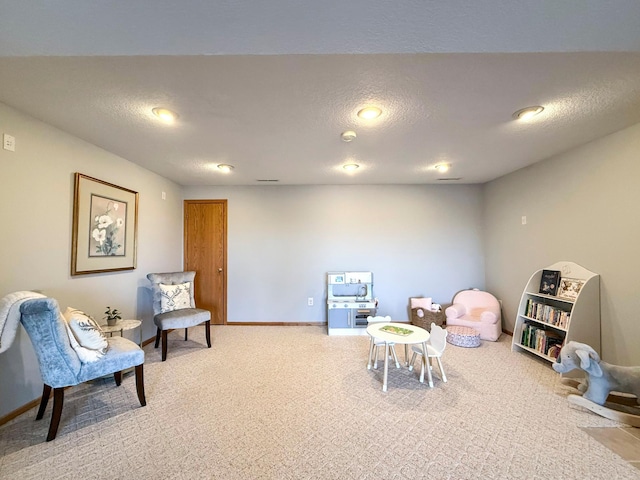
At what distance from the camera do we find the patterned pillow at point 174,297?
10.6 ft

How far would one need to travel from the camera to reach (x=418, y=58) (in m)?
1.43

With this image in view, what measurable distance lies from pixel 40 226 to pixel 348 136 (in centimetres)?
274

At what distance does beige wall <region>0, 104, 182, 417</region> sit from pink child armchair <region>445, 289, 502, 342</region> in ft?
14.4

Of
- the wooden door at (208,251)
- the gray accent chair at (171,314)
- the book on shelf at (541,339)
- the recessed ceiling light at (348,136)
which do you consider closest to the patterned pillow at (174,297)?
the gray accent chair at (171,314)

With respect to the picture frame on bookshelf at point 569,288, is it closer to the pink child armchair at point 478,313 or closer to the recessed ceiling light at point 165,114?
the pink child armchair at point 478,313

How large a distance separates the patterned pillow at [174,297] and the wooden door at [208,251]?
2.79 ft

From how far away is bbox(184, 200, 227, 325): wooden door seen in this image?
4.34 m

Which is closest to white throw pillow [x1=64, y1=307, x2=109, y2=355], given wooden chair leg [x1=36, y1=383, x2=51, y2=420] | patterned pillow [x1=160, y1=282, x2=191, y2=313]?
wooden chair leg [x1=36, y1=383, x2=51, y2=420]

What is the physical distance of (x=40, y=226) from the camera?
219 centimetres

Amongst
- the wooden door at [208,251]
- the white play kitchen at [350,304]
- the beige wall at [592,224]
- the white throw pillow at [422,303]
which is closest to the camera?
the beige wall at [592,224]

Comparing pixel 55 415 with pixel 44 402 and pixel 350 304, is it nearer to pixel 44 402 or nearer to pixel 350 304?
pixel 44 402

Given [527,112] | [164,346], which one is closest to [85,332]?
[164,346]

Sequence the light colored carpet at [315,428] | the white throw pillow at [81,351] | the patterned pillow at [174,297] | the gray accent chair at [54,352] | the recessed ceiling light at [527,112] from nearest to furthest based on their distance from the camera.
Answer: the light colored carpet at [315,428] < the gray accent chair at [54,352] < the white throw pillow at [81,351] < the recessed ceiling light at [527,112] < the patterned pillow at [174,297]

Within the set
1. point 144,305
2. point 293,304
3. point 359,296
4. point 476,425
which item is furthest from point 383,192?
point 144,305
